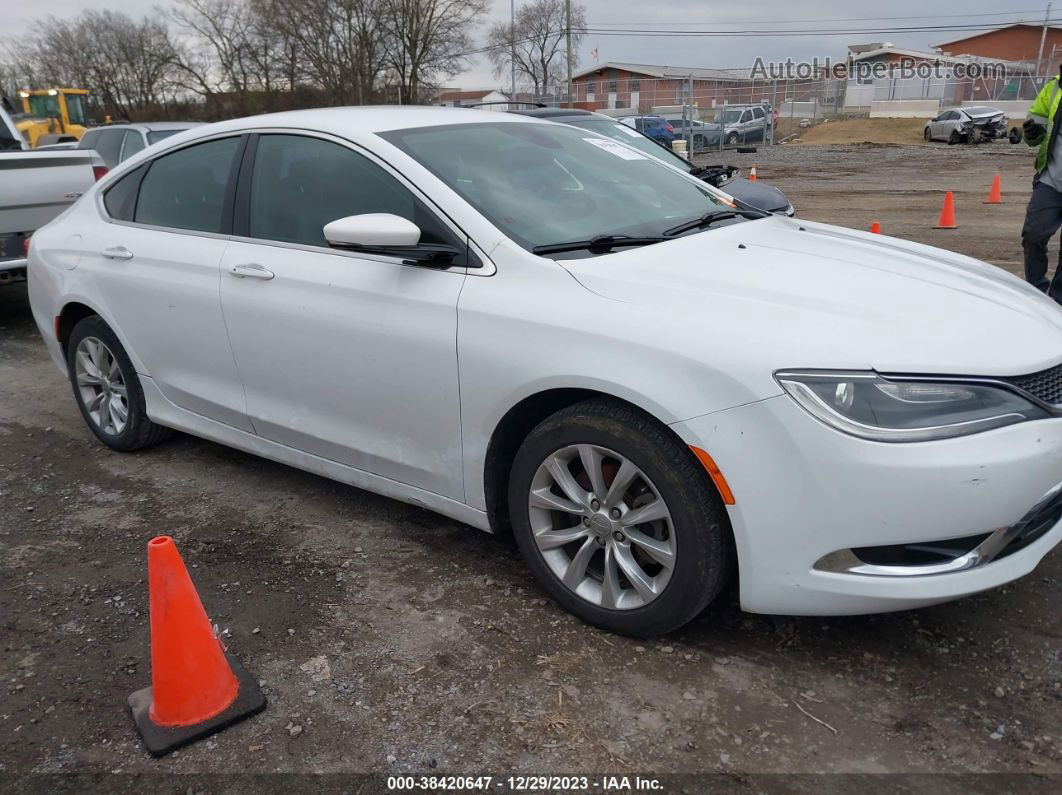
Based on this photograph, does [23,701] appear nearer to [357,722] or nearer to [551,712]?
[357,722]

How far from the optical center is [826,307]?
2510 millimetres

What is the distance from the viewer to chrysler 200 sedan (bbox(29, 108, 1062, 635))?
2.30 metres

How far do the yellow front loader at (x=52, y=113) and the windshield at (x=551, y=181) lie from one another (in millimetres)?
24212

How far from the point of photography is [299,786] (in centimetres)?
224

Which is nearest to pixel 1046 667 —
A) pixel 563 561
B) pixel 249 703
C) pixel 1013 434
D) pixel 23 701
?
pixel 1013 434

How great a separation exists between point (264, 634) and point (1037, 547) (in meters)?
2.44

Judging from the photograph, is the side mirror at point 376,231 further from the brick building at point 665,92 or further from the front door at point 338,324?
the brick building at point 665,92

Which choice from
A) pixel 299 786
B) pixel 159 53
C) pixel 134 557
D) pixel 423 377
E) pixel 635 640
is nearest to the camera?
pixel 299 786

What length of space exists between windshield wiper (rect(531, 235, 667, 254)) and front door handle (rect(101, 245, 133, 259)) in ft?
7.52

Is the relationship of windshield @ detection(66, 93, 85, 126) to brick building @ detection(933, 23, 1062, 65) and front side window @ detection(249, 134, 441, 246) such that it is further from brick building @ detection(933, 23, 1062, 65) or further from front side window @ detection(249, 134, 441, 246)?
brick building @ detection(933, 23, 1062, 65)

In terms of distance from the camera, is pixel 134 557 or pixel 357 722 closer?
pixel 357 722

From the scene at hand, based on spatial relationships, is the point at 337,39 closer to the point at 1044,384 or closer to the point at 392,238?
the point at 392,238

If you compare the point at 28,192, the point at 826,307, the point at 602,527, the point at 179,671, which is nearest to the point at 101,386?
the point at 179,671

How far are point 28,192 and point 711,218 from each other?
19.9 ft
